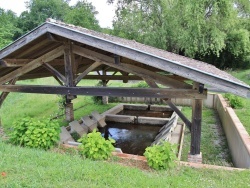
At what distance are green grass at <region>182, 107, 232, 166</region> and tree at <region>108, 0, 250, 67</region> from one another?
8959 millimetres

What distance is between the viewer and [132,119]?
10.0m

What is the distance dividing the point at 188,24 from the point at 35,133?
1500cm

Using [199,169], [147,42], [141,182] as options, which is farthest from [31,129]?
[147,42]

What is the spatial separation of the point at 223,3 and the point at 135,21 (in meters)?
6.72

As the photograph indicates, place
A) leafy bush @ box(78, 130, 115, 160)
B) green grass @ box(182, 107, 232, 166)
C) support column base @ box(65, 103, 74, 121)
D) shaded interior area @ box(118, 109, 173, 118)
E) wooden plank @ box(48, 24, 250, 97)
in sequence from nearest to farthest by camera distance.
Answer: wooden plank @ box(48, 24, 250, 97) < leafy bush @ box(78, 130, 115, 160) < green grass @ box(182, 107, 232, 166) < support column base @ box(65, 103, 74, 121) < shaded interior area @ box(118, 109, 173, 118)

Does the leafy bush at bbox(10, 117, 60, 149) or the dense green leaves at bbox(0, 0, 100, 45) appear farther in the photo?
the dense green leaves at bbox(0, 0, 100, 45)

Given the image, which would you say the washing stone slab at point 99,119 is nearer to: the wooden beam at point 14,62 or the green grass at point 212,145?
the green grass at point 212,145

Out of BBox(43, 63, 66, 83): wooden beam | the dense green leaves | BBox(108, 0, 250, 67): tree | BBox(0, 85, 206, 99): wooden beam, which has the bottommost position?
BBox(0, 85, 206, 99): wooden beam

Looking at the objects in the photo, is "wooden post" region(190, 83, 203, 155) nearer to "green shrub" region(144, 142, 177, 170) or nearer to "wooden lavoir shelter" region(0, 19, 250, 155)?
"wooden lavoir shelter" region(0, 19, 250, 155)

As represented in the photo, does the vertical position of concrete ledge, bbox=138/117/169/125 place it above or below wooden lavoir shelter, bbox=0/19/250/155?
below

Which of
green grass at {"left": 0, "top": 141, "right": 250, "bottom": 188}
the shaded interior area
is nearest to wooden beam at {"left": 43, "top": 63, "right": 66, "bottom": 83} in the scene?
green grass at {"left": 0, "top": 141, "right": 250, "bottom": 188}

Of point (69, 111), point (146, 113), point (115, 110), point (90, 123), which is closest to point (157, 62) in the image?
point (90, 123)

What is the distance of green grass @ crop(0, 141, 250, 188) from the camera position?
3438 mm

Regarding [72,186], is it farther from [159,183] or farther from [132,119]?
[132,119]
